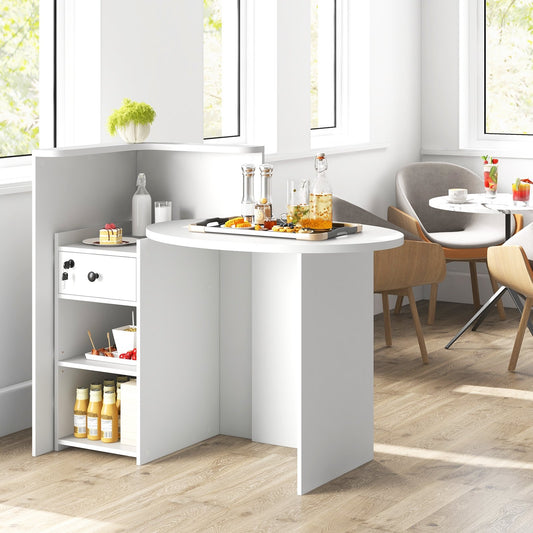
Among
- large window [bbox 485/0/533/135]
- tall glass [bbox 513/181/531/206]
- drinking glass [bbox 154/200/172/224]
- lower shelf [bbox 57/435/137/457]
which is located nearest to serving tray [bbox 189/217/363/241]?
drinking glass [bbox 154/200/172/224]

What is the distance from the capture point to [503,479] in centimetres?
387

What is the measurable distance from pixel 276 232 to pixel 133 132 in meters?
0.89

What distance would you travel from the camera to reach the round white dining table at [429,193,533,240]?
5.72m

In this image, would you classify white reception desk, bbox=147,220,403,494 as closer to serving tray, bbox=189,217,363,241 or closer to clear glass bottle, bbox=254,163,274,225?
serving tray, bbox=189,217,363,241

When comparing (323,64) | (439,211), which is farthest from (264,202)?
(439,211)

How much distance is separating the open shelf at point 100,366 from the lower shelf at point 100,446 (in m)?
0.28

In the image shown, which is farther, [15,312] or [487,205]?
[487,205]

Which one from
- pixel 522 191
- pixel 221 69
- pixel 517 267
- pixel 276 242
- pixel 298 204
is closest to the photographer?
pixel 276 242

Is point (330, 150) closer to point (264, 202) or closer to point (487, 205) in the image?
point (487, 205)

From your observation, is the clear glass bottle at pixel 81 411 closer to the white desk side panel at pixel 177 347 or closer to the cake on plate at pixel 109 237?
the white desk side panel at pixel 177 347

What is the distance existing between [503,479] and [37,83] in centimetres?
255

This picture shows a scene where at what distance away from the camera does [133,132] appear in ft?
14.2

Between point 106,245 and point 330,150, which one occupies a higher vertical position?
point 330,150

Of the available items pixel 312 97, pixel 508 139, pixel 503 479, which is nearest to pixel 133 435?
pixel 503 479
